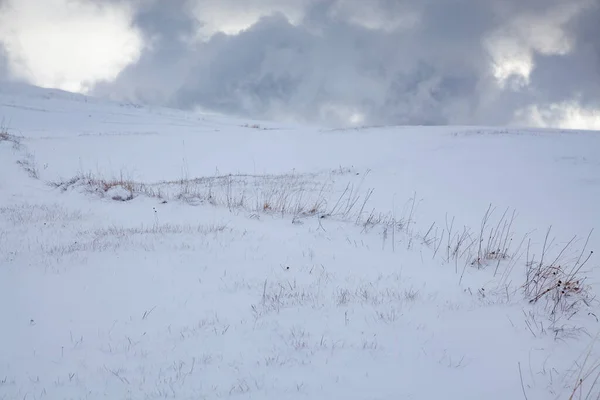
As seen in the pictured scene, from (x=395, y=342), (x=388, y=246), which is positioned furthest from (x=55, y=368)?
(x=388, y=246)

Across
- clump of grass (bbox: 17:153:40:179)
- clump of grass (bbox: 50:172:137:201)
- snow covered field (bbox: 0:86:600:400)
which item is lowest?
snow covered field (bbox: 0:86:600:400)

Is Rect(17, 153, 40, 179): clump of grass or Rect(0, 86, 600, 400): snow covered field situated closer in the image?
Rect(0, 86, 600, 400): snow covered field

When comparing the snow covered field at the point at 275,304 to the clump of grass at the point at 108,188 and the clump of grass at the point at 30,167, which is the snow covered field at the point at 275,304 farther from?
the clump of grass at the point at 30,167

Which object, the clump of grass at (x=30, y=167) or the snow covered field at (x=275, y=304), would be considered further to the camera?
the clump of grass at (x=30, y=167)

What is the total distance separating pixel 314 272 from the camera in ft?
17.5

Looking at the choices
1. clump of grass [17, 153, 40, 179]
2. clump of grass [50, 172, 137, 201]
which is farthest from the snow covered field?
clump of grass [17, 153, 40, 179]

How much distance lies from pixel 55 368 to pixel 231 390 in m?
1.60

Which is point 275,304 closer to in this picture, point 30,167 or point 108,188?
point 108,188

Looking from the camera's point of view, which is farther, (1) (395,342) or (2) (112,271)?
(2) (112,271)

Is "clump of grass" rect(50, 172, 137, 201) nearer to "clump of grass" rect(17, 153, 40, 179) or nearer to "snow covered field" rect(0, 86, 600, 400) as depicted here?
"snow covered field" rect(0, 86, 600, 400)

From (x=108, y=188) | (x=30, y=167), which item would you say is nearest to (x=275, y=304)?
(x=108, y=188)

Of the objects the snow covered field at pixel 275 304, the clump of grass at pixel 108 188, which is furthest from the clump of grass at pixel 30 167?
the snow covered field at pixel 275 304

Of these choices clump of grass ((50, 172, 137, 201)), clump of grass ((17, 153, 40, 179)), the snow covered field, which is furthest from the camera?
clump of grass ((17, 153, 40, 179))

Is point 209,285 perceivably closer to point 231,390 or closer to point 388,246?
point 231,390
